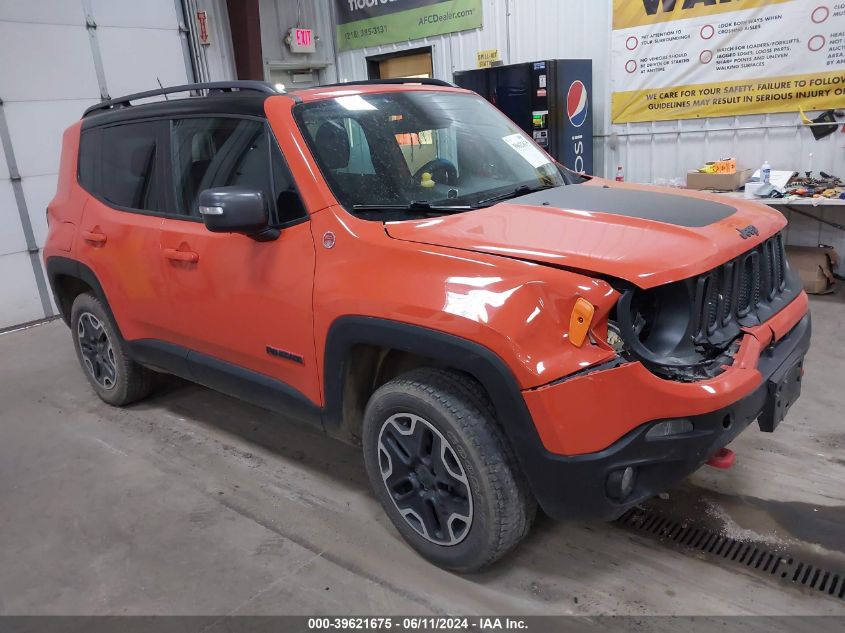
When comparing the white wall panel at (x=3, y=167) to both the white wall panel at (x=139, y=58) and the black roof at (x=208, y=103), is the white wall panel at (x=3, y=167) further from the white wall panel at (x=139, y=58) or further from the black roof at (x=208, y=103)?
the black roof at (x=208, y=103)

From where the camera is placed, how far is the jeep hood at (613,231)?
6.36 ft

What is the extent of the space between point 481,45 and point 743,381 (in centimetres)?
644

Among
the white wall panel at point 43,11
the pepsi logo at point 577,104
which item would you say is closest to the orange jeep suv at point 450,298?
the pepsi logo at point 577,104

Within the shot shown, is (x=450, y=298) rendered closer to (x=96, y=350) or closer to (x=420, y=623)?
(x=420, y=623)

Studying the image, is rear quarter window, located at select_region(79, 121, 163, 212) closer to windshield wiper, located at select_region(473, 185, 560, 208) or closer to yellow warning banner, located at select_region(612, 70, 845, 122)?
windshield wiper, located at select_region(473, 185, 560, 208)

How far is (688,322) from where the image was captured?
2.02 metres

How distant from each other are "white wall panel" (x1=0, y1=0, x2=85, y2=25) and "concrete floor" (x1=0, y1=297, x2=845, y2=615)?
433cm

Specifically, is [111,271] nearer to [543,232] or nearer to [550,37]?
[543,232]

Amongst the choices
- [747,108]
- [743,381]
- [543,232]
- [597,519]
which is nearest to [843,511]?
[743,381]

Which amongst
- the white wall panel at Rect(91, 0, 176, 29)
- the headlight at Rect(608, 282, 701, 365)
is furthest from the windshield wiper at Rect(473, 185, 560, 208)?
the white wall panel at Rect(91, 0, 176, 29)

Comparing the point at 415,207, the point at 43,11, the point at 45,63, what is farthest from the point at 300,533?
the point at 43,11

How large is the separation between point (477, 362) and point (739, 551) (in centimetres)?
130

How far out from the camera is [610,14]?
20.9 ft

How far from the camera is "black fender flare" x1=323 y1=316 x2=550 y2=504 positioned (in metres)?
1.94
